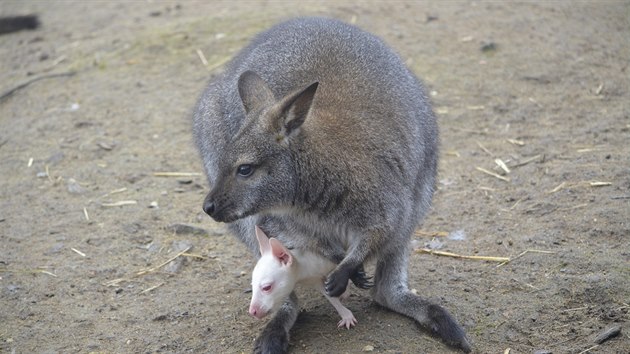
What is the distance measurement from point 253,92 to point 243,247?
1422 millimetres

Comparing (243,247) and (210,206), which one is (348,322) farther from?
(243,247)

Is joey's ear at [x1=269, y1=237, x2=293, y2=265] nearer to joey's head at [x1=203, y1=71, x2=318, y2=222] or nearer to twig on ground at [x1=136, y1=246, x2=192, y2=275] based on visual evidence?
joey's head at [x1=203, y1=71, x2=318, y2=222]

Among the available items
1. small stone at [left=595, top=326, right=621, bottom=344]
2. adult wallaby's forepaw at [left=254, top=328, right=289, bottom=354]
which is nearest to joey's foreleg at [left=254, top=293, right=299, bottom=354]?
adult wallaby's forepaw at [left=254, top=328, right=289, bottom=354]

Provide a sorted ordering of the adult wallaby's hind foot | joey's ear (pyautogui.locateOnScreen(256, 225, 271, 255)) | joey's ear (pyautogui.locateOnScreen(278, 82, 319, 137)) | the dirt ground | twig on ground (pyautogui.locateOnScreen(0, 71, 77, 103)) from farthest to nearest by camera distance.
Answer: twig on ground (pyautogui.locateOnScreen(0, 71, 77, 103)), the dirt ground, joey's ear (pyautogui.locateOnScreen(256, 225, 271, 255)), the adult wallaby's hind foot, joey's ear (pyautogui.locateOnScreen(278, 82, 319, 137))

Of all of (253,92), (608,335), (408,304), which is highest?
(253,92)

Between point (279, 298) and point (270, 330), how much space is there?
0.19 metres

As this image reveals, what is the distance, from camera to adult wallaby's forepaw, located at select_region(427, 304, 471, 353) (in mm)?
3893

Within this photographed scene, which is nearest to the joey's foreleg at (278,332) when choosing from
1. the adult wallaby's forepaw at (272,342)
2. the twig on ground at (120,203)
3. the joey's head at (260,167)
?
the adult wallaby's forepaw at (272,342)

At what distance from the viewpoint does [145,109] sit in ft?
23.7

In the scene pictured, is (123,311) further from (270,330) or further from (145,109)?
(145,109)

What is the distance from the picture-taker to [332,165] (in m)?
3.85

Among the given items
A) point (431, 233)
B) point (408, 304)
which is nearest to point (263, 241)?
point (408, 304)

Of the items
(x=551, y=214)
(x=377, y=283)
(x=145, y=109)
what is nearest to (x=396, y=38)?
(x=145, y=109)

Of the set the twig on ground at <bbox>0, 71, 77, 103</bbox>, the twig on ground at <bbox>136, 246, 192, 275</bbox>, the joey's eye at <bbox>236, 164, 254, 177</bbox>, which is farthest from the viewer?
the twig on ground at <bbox>0, 71, 77, 103</bbox>
